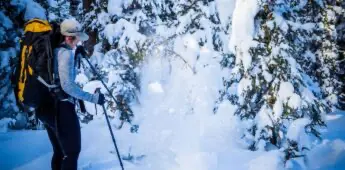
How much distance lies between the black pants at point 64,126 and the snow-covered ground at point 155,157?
6.51ft

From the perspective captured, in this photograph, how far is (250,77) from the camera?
772 centimetres

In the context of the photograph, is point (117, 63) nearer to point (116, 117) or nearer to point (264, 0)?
point (116, 117)

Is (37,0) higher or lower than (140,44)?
higher

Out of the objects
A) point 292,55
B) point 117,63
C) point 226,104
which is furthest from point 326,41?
point 117,63

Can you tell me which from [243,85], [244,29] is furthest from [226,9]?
[243,85]

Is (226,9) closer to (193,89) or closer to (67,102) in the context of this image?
(193,89)

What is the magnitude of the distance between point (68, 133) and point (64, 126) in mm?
112

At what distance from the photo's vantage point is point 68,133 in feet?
13.8

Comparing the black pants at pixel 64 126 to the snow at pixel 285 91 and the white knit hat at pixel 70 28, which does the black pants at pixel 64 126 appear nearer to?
the white knit hat at pixel 70 28

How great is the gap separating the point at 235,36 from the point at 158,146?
11.1 ft

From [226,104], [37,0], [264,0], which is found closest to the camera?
[264,0]

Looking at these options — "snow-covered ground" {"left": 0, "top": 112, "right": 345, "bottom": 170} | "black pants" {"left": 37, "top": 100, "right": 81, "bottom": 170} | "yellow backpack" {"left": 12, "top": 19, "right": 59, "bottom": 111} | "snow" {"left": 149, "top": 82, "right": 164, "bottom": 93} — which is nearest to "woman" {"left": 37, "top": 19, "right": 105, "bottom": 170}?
"black pants" {"left": 37, "top": 100, "right": 81, "bottom": 170}

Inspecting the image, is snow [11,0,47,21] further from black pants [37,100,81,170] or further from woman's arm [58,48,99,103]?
woman's arm [58,48,99,103]

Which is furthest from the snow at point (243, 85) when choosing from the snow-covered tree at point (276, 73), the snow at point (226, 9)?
the snow at point (226, 9)
